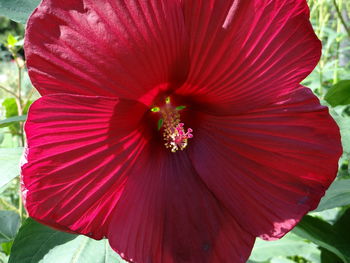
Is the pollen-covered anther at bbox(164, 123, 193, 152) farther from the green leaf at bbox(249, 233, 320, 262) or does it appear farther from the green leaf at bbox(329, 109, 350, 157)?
the green leaf at bbox(249, 233, 320, 262)

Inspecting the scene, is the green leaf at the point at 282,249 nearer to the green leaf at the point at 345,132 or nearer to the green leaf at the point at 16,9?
the green leaf at the point at 345,132

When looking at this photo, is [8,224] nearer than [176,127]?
No

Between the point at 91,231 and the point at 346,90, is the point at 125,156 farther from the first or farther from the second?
the point at 346,90

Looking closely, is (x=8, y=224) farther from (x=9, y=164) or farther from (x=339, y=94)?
(x=339, y=94)

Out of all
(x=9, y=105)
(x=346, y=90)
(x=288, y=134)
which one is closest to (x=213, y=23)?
(x=288, y=134)

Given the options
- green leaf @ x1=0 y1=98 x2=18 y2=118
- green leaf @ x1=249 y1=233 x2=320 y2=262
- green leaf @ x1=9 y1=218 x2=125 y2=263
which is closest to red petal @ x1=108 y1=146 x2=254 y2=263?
green leaf @ x1=9 y1=218 x2=125 y2=263

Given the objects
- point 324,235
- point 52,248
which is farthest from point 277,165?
point 52,248

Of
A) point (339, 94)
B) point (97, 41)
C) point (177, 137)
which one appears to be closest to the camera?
point (97, 41)
